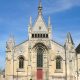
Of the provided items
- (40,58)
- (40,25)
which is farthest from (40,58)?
(40,25)

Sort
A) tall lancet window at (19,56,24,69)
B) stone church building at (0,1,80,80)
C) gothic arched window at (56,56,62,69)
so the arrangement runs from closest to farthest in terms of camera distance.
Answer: stone church building at (0,1,80,80) < tall lancet window at (19,56,24,69) < gothic arched window at (56,56,62,69)

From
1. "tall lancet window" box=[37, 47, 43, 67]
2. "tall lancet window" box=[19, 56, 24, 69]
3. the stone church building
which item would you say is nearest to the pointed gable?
the stone church building

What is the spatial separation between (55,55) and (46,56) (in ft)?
6.21

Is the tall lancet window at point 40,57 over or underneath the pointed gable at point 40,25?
underneath

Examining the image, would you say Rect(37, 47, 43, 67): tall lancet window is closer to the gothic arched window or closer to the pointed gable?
the gothic arched window

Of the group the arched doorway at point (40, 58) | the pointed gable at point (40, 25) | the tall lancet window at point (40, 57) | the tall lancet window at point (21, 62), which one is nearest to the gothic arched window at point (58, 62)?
the arched doorway at point (40, 58)

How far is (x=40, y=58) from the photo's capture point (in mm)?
66938

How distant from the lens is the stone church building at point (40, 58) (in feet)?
217

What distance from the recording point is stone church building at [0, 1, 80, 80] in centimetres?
6600

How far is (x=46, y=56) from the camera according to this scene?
66.9m

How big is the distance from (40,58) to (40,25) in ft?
23.5

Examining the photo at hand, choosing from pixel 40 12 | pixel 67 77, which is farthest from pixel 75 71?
pixel 40 12

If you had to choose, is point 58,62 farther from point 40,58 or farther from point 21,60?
point 21,60

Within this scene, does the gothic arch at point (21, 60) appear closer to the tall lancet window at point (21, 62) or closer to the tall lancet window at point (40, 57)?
the tall lancet window at point (21, 62)
